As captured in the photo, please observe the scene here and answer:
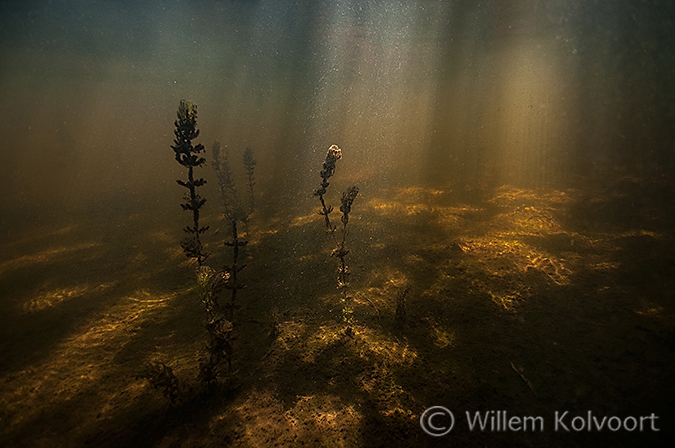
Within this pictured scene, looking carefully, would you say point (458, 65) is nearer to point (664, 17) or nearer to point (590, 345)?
point (664, 17)

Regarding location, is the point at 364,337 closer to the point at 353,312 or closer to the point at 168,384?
the point at 353,312

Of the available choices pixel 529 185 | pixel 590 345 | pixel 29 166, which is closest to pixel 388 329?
pixel 590 345

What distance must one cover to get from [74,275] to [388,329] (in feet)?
29.0

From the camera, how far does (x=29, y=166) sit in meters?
33.7

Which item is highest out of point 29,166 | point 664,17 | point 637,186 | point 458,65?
point 458,65

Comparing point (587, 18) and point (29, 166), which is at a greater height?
point (587, 18)

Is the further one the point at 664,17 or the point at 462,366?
the point at 664,17

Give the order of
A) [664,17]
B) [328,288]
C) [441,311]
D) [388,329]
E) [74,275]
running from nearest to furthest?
[388,329]
[441,311]
[328,288]
[74,275]
[664,17]

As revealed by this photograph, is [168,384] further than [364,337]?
No

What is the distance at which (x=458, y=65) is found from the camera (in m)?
43.5

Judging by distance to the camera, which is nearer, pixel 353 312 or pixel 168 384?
pixel 168 384

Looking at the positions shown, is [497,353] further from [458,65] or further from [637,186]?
[458,65]

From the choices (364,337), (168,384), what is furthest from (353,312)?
(168,384)

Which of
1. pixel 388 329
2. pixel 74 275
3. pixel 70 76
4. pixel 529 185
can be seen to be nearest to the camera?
pixel 388 329
